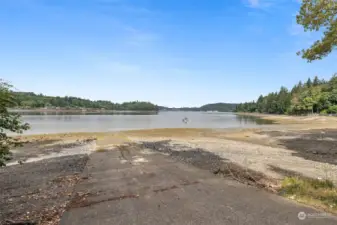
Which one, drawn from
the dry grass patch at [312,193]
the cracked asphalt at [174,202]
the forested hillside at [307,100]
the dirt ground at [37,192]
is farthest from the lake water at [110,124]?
the dry grass patch at [312,193]

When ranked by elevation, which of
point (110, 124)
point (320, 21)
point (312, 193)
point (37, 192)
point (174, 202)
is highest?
point (320, 21)

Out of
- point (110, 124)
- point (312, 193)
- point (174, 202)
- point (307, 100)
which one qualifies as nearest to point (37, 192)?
point (174, 202)

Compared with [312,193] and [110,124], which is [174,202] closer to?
[312,193]

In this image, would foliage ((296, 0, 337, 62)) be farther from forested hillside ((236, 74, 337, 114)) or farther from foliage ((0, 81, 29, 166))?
forested hillside ((236, 74, 337, 114))

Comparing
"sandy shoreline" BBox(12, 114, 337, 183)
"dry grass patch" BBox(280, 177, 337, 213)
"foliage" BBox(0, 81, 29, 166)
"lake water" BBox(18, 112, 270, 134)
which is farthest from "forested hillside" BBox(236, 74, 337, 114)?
"foliage" BBox(0, 81, 29, 166)

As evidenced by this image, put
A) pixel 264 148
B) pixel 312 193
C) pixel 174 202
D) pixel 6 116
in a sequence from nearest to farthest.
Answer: pixel 6 116, pixel 174 202, pixel 312 193, pixel 264 148

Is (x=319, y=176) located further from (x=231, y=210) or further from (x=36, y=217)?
(x=36, y=217)

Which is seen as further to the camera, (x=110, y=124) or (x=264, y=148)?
(x=110, y=124)

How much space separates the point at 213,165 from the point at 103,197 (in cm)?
671

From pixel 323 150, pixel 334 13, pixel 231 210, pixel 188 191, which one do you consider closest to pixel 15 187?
pixel 188 191

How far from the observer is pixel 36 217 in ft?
22.4

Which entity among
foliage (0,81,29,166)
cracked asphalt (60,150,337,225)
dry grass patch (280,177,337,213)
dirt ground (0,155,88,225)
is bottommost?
dirt ground (0,155,88,225)

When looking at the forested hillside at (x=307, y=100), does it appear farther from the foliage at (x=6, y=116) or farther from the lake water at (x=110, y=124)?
the foliage at (x=6, y=116)

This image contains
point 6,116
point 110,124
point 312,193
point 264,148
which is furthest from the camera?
point 110,124
